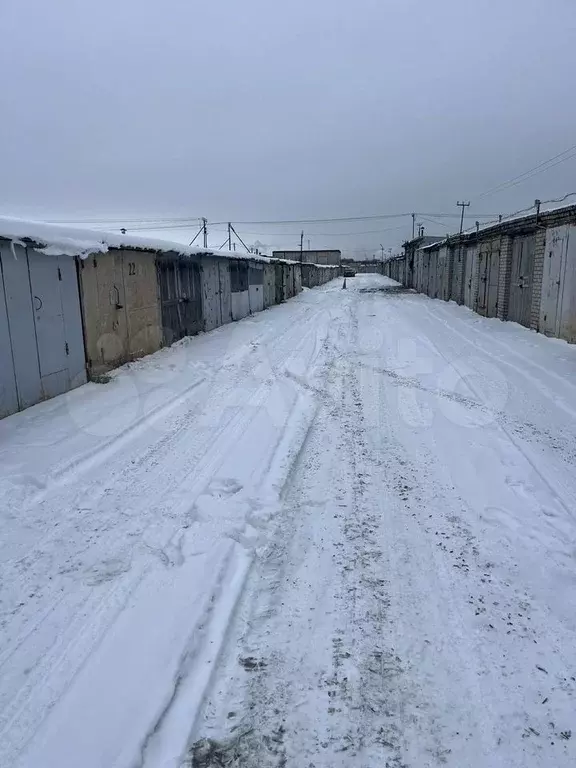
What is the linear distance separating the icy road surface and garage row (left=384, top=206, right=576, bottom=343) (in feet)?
21.5

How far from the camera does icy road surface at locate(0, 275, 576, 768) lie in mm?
2238

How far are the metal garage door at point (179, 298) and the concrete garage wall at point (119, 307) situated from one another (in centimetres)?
54

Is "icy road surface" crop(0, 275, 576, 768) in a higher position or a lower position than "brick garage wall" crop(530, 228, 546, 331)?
lower

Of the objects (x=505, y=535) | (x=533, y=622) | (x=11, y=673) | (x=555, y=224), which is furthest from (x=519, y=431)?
(x=555, y=224)

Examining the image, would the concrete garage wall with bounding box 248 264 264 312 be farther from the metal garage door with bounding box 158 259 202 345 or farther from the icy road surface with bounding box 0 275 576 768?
the icy road surface with bounding box 0 275 576 768

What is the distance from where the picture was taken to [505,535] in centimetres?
376

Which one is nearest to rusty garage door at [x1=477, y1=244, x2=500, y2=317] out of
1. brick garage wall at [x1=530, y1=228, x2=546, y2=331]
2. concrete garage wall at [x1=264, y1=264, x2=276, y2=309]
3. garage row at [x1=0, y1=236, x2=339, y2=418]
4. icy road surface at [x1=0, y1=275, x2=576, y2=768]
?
brick garage wall at [x1=530, y1=228, x2=546, y2=331]

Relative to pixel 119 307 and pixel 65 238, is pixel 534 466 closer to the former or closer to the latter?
pixel 65 238

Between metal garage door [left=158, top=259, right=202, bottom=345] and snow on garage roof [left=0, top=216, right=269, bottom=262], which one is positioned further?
metal garage door [left=158, top=259, right=202, bottom=345]

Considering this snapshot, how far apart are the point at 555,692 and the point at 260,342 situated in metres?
11.4

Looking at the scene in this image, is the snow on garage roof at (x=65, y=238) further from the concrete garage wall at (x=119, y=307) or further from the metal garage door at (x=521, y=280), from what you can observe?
the metal garage door at (x=521, y=280)

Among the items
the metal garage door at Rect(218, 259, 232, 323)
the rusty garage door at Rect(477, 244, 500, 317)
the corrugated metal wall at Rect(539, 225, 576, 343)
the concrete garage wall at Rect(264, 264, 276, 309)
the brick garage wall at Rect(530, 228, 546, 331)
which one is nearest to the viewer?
the corrugated metal wall at Rect(539, 225, 576, 343)

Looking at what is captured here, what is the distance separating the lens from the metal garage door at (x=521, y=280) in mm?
14984

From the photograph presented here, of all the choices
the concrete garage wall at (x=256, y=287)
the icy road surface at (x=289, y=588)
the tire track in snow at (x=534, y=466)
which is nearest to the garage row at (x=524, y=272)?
the tire track in snow at (x=534, y=466)
